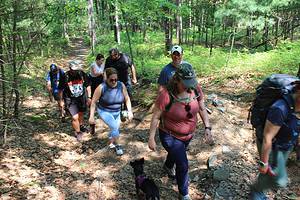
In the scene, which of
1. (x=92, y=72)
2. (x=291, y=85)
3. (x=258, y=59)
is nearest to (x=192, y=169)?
(x=291, y=85)

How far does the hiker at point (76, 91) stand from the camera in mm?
7906

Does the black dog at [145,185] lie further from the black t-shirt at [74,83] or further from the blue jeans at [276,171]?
the black t-shirt at [74,83]

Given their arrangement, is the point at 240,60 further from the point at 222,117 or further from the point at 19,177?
the point at 19,177

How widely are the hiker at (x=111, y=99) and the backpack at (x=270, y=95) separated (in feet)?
9.56

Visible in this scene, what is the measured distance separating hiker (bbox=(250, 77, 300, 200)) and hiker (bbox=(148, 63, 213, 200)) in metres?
0.96

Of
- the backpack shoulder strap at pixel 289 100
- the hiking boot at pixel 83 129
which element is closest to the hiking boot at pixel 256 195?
the backpack shoulder strap at pixel 289 100

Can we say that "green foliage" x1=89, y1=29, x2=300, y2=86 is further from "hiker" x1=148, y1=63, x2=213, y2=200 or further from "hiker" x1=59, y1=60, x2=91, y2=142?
"hiker" x1=148, y1=63, x2=213, y2=200

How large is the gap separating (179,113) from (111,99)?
2439 mm

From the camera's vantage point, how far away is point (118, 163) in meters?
6.47

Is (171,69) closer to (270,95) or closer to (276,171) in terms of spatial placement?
(270,95)

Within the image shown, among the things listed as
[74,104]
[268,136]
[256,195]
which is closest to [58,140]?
[74,104]

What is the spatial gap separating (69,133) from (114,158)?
2713 millimetres

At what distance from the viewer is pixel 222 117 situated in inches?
318

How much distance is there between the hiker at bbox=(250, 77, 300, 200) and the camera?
355 centimetres
